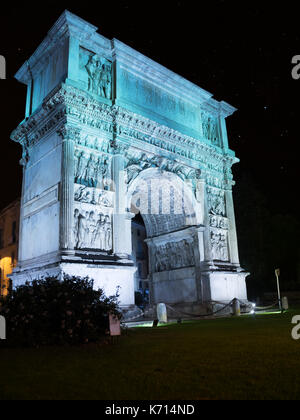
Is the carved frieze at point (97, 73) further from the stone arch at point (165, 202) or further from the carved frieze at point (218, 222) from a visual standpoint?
the carved frieze at point (218, 222)

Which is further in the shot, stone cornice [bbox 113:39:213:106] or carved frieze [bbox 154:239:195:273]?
carved frieze [bbox 154:239:195:273]

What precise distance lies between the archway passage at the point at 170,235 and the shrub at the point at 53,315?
A: 35.9 feet

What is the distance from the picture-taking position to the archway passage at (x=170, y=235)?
20.1 m

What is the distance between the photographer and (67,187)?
14984mm

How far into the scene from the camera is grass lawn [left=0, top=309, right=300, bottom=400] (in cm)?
377

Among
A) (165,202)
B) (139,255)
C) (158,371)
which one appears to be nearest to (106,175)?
(165,202)

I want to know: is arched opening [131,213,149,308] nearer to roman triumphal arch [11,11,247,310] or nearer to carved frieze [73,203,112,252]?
roman triumphal arch [11,11,247,310]

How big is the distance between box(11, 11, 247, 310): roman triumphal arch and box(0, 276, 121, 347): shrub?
525 cm

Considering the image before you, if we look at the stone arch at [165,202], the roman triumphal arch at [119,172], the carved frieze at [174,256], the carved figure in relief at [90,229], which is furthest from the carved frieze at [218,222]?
the carved figure in relief at [90,229]

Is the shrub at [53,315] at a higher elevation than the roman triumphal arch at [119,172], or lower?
lower

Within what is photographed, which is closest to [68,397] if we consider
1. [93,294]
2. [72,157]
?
[93,294]

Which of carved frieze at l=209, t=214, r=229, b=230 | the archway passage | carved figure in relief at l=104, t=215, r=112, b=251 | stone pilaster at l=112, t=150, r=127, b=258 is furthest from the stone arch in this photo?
carved figure in relief at l=104, t=215, r=112, b=251

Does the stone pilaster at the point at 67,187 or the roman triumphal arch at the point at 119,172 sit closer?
the stone pilaster at the point at 67,187

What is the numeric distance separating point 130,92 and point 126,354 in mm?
15103
